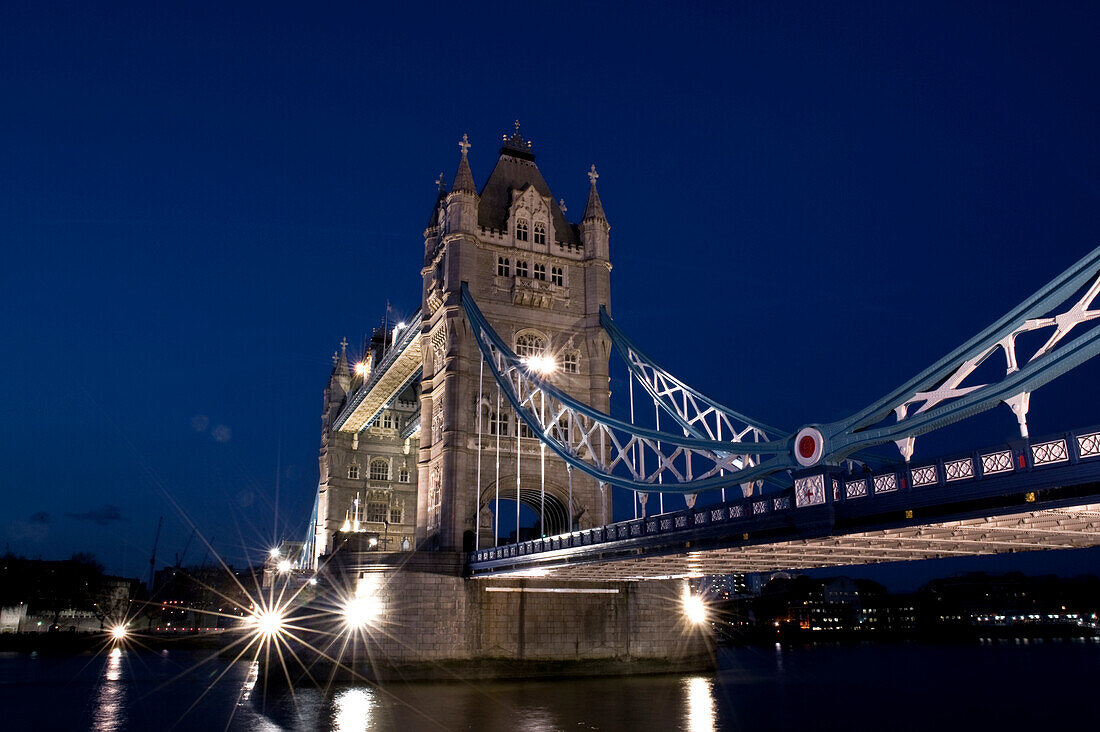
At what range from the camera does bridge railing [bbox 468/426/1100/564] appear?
16.4m

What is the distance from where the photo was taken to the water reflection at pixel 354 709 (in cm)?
3000

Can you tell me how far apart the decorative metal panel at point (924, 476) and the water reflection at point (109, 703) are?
87.7ft

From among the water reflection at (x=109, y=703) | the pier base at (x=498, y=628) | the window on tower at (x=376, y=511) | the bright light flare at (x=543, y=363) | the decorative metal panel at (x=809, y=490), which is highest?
the bright light flare at (x=543, y=363)

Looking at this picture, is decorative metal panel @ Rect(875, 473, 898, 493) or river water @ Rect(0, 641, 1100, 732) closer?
decorative metal panel @ Rect(875, 473, 898, 493)

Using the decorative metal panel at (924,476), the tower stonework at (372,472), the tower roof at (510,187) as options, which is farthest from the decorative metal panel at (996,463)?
the tower stonework at (372,472)

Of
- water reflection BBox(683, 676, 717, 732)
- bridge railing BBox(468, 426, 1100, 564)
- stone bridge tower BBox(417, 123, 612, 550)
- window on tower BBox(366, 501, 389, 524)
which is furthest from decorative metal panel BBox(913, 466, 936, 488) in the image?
window on tower BBox(366, 501, 389, 524)

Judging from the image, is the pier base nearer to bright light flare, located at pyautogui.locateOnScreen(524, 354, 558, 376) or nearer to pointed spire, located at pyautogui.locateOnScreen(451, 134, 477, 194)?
bright light flare, located at pyautogui.locateOnScreen(524, 354, 558, 376)

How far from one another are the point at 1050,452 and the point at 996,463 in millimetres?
1140

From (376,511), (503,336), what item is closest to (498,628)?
(503,336)

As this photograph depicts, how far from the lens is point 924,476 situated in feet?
62.4

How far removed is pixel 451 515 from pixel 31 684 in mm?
24203

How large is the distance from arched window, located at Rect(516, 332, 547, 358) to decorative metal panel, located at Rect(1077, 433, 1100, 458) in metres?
35.4

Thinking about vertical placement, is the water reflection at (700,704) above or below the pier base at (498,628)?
below

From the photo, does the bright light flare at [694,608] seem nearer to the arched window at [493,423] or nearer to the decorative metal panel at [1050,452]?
the arched window at [493,423]
